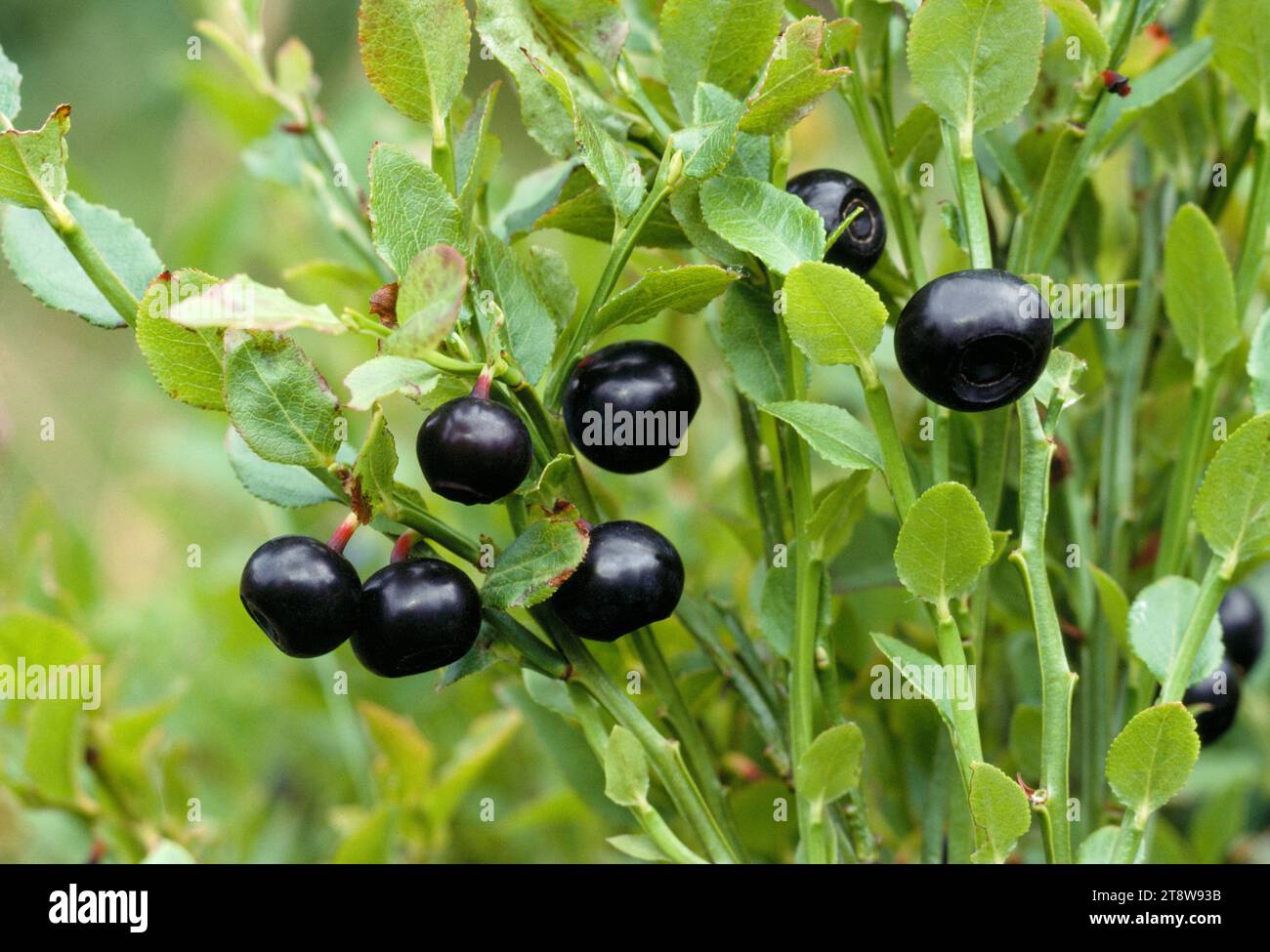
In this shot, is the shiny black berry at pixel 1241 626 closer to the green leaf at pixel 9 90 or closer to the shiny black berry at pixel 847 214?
the shiny black berry at pixel 847 214

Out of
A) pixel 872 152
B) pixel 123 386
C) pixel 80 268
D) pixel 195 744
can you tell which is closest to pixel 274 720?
pixel 195 744

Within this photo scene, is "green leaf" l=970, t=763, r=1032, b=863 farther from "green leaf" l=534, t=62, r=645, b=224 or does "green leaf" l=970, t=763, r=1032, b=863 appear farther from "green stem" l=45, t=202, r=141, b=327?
"green stem" l=45, t=202, r=141, b=327

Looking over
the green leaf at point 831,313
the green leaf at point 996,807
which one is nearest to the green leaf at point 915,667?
the green leaf at point 996,807

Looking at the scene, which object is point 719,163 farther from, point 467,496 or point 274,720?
point 274,720

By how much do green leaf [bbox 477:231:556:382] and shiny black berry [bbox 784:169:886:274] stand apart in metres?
0.14

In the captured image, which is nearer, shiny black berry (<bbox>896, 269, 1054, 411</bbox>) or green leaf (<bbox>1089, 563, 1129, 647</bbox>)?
shiny black berry (<bbox>896, 269, 1054, 411</bbox>)

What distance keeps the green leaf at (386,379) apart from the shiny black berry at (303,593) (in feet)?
0.26

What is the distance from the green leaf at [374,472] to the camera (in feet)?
1.67

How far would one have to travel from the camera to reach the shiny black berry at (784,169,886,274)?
1.93 ft

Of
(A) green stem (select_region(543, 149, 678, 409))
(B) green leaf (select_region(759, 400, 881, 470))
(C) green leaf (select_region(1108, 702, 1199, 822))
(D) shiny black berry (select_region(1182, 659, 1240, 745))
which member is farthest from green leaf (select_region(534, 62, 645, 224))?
(D) shiny black berry (select_region(1182, 659, 1240, 745))

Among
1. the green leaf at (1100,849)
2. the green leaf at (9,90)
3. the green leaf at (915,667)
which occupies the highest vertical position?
the green leaf at (9,90)

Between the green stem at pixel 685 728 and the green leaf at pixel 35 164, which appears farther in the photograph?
the green stem at pixel 685 728

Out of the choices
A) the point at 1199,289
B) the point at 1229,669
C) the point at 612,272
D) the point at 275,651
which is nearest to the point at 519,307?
the point at 612,272

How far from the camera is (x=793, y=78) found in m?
0.53
